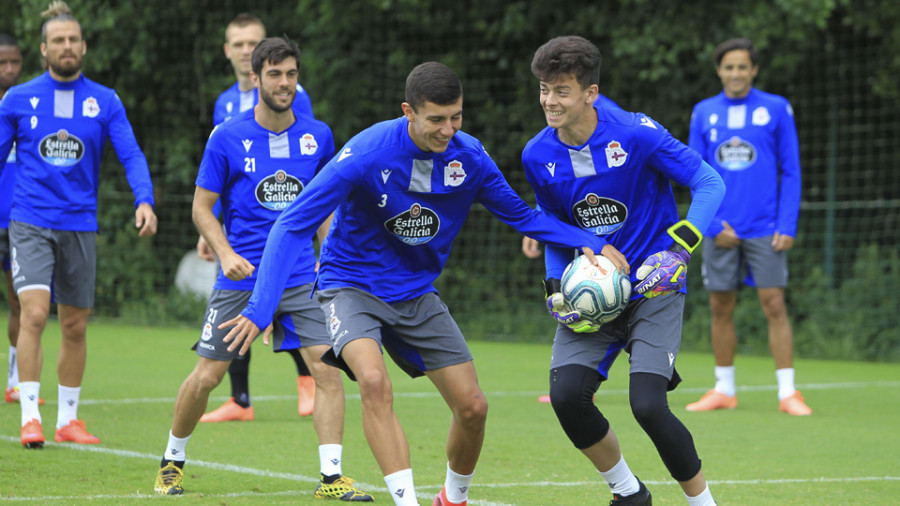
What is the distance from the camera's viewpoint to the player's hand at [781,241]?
893cm

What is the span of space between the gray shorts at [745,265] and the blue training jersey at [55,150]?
14.1 ft

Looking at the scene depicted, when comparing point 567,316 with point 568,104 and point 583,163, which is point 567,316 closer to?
point 583,163

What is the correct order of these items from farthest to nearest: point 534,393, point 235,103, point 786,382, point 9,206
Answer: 1. point 534,393
2. point 786,382
3. point 9,206
4. point 235,103

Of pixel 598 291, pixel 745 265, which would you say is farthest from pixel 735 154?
pixel 598 291

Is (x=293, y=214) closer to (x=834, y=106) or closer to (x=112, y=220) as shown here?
(x=834, y=106)

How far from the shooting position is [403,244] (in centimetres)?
524

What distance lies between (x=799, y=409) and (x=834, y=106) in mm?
7154

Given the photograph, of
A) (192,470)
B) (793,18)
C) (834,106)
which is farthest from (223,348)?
(834,106)

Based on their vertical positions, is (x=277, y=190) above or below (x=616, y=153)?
below

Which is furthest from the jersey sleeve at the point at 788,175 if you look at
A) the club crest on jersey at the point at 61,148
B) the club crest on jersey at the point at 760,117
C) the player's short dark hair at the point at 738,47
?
the club crest on jersey at the point at 61,148

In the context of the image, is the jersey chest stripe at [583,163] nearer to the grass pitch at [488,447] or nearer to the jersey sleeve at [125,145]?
the grass pitch at [488,447]

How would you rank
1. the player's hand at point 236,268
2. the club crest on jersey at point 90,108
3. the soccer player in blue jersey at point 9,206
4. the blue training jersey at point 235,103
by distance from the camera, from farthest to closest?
the soccer player in blue jersey at point 9,206 < the blue training jersey at point 235,103 < the club crest on jersey at point 90,108 < the player's hand at point 236,268

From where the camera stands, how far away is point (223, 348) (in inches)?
237

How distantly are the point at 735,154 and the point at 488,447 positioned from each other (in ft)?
10.8
